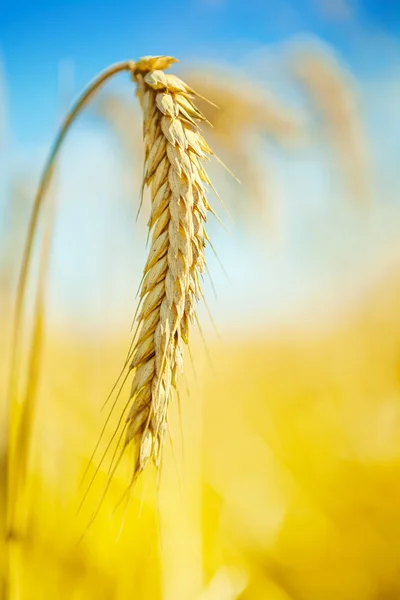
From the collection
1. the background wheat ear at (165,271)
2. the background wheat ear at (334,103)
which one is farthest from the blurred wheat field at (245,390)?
the background wheat ear at (165,271)

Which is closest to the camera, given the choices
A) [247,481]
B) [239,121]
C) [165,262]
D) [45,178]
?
[165,262]

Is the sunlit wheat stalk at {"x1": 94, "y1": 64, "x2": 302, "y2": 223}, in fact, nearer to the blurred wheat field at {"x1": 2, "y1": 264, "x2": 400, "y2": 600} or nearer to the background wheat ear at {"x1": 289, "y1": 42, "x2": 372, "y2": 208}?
the background wheat ear at {"x1": 289, "y1": 42, "x2": 372, "y2": 208}

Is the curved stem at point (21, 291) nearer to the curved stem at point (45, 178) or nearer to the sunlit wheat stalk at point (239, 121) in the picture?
the curved stem at point (45, 178)

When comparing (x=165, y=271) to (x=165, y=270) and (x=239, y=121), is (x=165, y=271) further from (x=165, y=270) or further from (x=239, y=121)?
(x=239, y=121)

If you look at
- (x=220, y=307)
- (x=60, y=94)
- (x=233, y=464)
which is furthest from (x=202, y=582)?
(x=60, y=94)

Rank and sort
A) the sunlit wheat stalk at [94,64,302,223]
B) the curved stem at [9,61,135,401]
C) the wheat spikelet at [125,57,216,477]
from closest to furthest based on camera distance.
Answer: the wheat spikelet at [125,57,216,477] → the curved stem at [9,61,135,401] → the sunlit wheat stalk at [94,64,302,223]

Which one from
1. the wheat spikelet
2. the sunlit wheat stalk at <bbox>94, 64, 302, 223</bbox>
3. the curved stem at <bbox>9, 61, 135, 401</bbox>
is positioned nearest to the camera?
the wheat spikelet

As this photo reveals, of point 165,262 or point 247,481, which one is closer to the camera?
point 165,262

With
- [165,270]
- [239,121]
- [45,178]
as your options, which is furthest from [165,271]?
[239,121]

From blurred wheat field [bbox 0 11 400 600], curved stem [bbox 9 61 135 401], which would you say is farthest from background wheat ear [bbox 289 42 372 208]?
curved stem [bbox 9 61 135 401]
